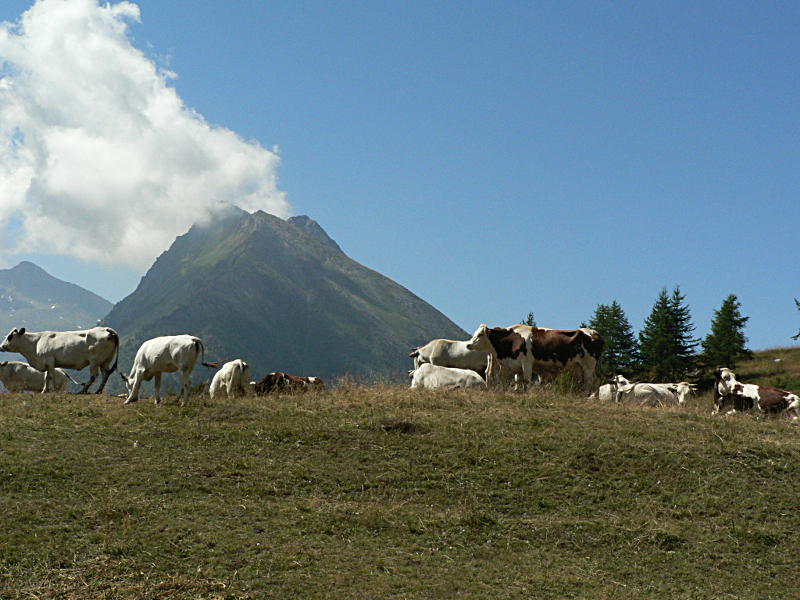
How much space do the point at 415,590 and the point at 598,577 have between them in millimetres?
2885

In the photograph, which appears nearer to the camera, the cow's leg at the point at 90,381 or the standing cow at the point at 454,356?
the cow's leg at the point at 90,381

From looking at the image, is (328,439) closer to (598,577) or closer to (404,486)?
(404,486)

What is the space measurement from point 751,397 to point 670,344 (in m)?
41.3

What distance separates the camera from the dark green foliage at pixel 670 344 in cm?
6394

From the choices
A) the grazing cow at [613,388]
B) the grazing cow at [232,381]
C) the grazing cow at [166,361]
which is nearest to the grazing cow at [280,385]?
the grazing cow at [232,381]

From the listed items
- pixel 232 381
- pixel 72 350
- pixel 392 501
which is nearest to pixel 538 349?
pixel 232 381

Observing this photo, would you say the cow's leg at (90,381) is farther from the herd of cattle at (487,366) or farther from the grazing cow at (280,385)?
the grazing cow at (280,385)

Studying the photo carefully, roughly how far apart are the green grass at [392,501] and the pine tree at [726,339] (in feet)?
152

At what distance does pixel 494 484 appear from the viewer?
14523mm

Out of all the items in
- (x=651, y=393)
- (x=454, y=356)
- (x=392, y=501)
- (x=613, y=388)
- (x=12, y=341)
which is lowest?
(x=392, y=501)

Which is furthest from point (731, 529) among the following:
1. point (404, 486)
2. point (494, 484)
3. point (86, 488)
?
point (86, 488)

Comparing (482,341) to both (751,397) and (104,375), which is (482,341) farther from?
(104,375)

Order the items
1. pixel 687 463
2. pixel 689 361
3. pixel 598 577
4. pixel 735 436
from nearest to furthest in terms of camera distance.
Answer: pixel 598 577
pixel 687 463
pixel 735 436
pixel 689 361

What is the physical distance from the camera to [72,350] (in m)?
24.2
